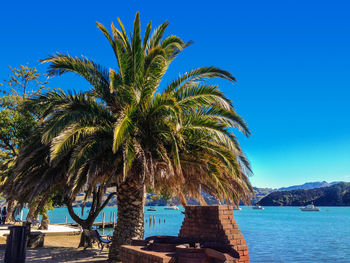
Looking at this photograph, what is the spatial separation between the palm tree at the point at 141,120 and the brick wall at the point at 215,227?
2057 mm

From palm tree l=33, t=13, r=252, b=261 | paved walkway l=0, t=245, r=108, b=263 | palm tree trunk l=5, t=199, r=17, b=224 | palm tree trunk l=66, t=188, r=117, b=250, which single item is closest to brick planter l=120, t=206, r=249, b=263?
palm tree l=33, t=13, r=252, b=261

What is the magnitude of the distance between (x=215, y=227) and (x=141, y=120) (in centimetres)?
486

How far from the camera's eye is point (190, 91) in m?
10.6

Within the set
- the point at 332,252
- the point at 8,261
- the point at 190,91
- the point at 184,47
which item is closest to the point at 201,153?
the point at 190,91

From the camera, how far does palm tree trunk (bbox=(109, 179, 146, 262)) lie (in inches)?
434

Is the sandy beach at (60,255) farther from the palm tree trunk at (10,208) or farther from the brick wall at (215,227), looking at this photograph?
the brick wall at (215,227)

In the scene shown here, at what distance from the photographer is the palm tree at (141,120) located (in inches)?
394

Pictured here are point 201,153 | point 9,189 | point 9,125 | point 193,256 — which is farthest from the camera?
point 9,125

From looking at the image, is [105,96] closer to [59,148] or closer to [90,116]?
[90,116]

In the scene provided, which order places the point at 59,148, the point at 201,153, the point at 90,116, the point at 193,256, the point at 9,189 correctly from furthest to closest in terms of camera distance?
the point at 9,189, the point at 201,153, the point at 90,116, the point at 59,148, the point at 193,256

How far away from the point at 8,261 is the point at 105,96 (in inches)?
229

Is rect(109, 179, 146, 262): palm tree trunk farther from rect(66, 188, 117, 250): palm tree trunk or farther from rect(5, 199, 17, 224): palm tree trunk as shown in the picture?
rect(66, 188, 117, 250): palm tree trunk

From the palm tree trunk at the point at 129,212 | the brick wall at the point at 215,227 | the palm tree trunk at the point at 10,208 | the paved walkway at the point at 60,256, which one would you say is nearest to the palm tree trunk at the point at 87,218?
the paved walkway at the point at 60,256

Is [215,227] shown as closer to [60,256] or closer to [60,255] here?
[60,256]
